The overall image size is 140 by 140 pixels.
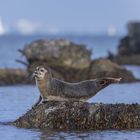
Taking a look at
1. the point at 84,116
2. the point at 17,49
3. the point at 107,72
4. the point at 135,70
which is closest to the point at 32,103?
the point at 84,116

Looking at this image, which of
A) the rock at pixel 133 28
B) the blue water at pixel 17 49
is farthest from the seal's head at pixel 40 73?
the rock at pixel 133 28

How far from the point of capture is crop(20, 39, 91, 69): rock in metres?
33.1

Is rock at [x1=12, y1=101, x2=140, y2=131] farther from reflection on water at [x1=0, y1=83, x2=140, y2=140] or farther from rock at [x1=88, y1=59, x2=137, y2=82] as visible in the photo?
rock at [x1=88, y1=59, x2=137, y2=82]

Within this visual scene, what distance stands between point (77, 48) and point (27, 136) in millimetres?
16867

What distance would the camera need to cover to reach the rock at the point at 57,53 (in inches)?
1304

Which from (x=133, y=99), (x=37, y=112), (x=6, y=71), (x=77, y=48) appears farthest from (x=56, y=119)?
(x=77, y=48)

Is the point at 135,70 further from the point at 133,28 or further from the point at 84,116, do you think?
the point at 84,116

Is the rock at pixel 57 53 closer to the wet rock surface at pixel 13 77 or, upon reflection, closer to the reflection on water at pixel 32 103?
the wet rock surface at pixel 13 77

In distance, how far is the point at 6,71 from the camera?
104ft

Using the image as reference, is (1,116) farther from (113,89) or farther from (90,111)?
(113,89)

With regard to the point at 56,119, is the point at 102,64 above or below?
above

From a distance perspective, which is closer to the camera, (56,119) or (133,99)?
(56,119)

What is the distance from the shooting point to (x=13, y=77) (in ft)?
103

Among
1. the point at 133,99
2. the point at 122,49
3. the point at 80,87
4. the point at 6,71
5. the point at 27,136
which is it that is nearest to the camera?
the point at 27,136
